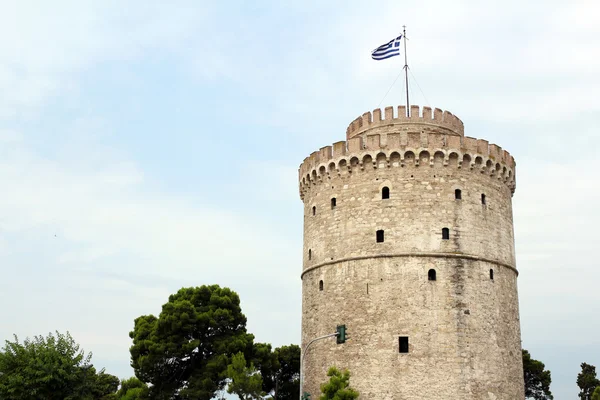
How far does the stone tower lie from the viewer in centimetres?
2681

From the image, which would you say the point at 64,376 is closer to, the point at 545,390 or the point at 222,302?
the point at 222,302

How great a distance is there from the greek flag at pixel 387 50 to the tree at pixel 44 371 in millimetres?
21079

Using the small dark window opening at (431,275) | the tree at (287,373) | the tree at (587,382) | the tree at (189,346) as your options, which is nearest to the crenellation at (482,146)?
the small dark window opening at (431,275)

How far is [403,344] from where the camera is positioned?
27.0 metres

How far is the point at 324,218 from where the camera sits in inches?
1185

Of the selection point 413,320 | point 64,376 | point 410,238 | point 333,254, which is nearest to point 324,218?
point 333,254

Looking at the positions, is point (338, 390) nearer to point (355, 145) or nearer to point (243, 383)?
point (243, 383)

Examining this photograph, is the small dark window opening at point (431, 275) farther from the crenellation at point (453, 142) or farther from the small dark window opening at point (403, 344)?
the crenellation at point (453, 142)

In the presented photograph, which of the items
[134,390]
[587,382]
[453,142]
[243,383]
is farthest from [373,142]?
[587,382]

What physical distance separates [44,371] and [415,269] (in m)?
19.0

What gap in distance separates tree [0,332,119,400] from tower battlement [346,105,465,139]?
18.4m

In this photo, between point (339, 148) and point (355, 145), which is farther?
point (339, 148)

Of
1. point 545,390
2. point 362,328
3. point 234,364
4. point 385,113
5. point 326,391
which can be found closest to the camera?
point 326,391

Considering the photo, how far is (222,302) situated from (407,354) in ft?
39.6
